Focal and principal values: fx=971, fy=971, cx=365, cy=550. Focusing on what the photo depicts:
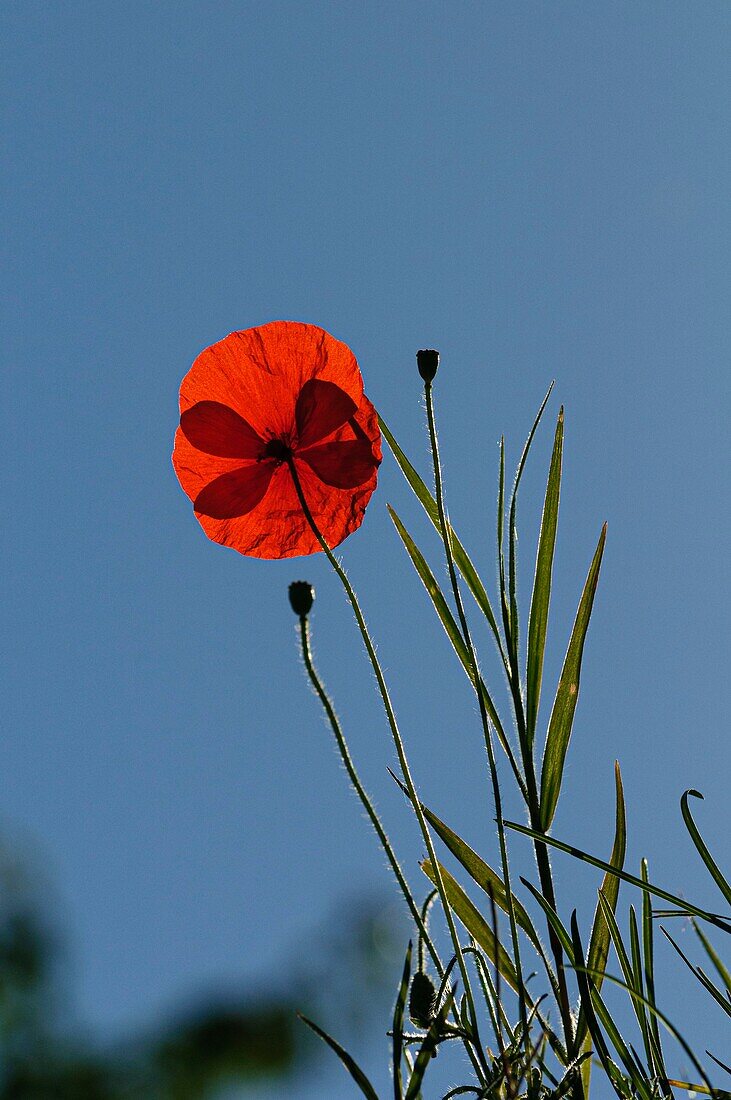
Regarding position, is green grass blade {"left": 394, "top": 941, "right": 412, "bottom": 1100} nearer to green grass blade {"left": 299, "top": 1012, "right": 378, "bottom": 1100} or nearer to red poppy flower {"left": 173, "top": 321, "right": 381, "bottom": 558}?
green grass blade {"left": 299, "top": 1012, "right": 378, "bottom": 1100}

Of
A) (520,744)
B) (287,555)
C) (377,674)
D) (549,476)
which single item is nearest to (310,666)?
(377,674)

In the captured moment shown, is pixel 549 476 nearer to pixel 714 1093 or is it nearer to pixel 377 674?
pixel 377 674

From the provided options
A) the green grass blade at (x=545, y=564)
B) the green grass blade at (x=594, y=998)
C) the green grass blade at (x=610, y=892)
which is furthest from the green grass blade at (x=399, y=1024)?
the green grass blade at (x=545, y=564)

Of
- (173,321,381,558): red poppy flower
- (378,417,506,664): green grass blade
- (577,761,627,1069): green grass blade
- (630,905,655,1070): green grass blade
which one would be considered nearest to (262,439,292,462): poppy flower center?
(173,321,381,558): red poppy flower

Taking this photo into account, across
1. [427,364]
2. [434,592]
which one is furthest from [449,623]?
[427,364]

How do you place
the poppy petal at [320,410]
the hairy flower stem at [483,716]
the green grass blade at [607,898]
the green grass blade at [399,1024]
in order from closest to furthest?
the green grass blade at [399,1024], the hairy flower stem at [483,716], the green grass blade at [607,898], the poppy petal at [320,410]

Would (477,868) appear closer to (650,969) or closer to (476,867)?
(476,867)

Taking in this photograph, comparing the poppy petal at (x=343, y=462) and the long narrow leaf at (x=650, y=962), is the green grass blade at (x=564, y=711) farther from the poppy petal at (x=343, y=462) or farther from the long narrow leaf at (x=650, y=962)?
the poppy petal at (x=343, y=462)
